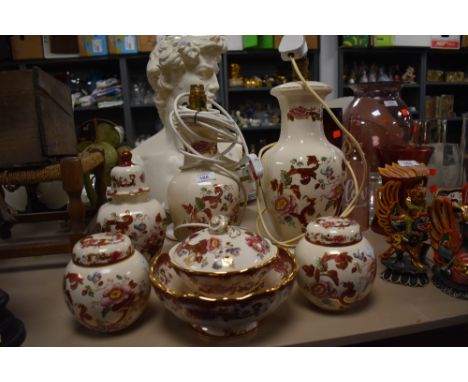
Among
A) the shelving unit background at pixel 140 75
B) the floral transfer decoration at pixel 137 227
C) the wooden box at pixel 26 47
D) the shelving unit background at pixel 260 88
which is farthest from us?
the shelving unit background at pixel 260 88

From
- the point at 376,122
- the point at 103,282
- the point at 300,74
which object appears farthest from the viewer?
the point at 376,122

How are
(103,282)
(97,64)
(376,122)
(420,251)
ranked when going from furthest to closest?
(97,64)
(376,122)
(420,251)
(103,282)

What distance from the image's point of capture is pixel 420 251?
708mm

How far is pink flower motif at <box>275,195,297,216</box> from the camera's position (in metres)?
0.82

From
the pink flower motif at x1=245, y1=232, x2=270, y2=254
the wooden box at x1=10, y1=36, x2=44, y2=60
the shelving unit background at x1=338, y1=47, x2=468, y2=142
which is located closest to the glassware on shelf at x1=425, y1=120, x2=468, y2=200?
the pink flower motif at x1=245, y1=232, x2=270, y2=254

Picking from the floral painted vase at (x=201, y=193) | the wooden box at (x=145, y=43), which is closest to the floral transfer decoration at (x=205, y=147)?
the floral painted vase at (x=201, y=193)

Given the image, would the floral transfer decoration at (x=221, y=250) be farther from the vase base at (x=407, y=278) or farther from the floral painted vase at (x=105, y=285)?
the vase base at (x=407, y=278)

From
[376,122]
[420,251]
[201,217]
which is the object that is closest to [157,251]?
[201,217]

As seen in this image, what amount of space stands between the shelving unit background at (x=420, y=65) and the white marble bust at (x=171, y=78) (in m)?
1.69

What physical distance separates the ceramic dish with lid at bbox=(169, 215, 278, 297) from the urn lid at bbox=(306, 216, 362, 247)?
84 mm

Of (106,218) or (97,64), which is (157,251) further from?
(97,64)

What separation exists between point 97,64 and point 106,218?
225 cm

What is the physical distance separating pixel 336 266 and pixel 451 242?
0.24 metres

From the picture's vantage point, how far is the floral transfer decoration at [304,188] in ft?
2.64
